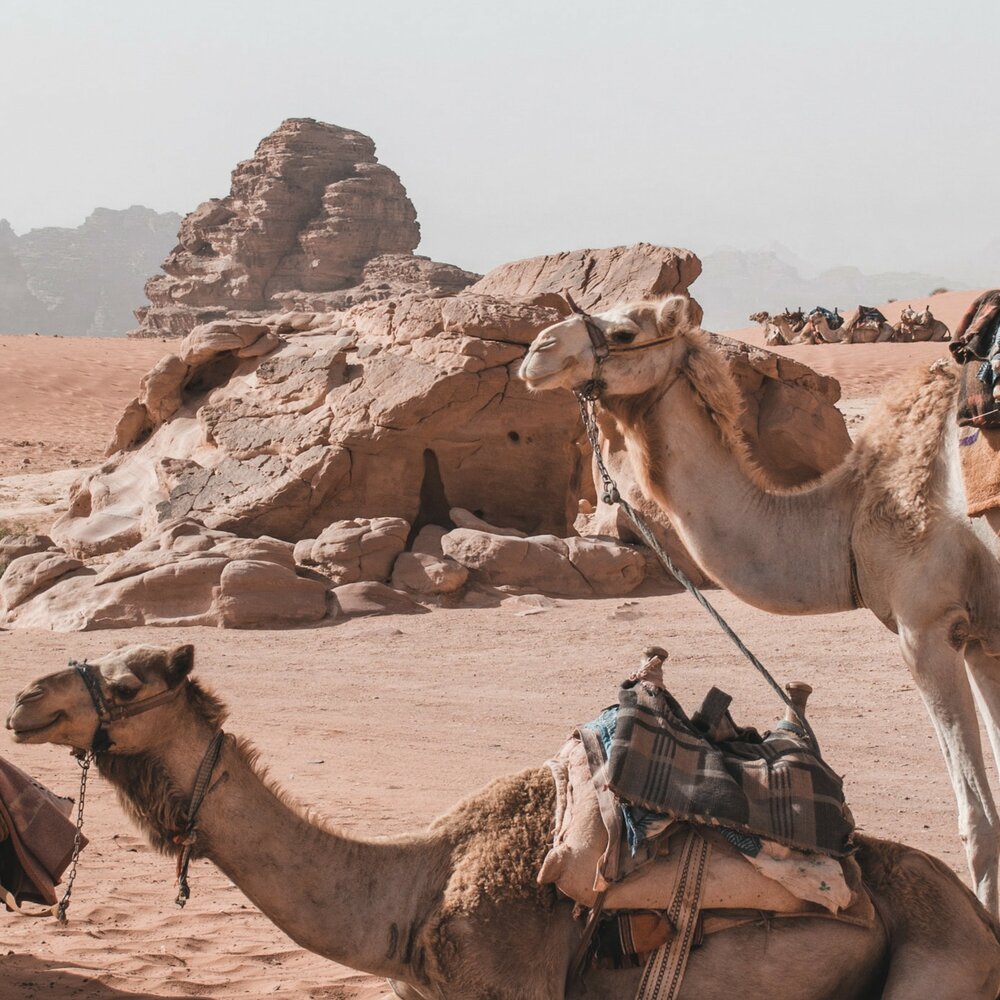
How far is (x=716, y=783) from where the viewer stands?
10.1 ft

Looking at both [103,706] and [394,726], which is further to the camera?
[394,726]

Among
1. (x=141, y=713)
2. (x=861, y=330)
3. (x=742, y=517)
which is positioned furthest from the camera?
(x=861, y=330)

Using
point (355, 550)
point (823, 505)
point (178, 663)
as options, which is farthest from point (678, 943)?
point (355, 550)

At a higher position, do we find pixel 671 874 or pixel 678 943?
pixel 671 874

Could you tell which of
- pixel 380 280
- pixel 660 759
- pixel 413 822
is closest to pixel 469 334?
pixel 413 822

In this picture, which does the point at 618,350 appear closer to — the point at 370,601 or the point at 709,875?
the point at 709,875

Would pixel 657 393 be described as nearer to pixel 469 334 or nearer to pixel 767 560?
pixel 767 560

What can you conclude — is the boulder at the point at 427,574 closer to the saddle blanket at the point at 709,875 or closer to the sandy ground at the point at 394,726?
the sandy ground at the point at 394,726

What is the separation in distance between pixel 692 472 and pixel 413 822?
8.55 ft

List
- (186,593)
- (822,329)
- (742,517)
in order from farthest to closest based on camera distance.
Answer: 1. (822,329)
2. (186,593)
3. (742,517)

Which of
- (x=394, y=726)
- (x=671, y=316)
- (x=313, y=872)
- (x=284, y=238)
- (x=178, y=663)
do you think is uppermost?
(x=284, y=238)

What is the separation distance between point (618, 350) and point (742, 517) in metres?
0.80

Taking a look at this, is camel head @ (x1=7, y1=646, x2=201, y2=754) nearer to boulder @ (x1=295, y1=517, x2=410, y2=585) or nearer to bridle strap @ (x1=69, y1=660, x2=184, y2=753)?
bridle strap @ (x1=69, y1=660, x2=184, y2=753)

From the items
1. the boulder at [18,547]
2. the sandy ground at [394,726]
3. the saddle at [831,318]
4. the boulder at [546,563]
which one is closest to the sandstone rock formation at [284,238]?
the saddle at [831,318]
